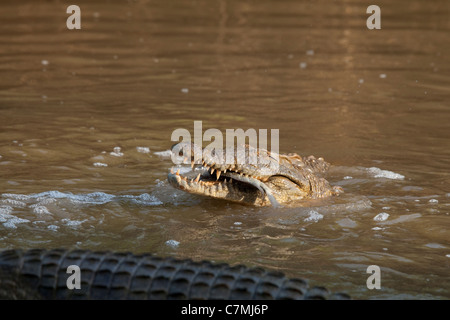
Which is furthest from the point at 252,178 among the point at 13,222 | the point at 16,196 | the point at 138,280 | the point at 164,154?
the point at 138,280

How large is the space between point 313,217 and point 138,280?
2.59m

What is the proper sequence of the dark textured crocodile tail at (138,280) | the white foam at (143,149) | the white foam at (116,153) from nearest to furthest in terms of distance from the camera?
the dark textured crocodile tail at (138,280) < the white foam at (116,153) < the white foam at (143,149)

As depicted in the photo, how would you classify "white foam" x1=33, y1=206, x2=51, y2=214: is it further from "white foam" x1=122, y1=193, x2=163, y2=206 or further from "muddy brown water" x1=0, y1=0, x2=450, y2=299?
"white foam" x1=122, y1=193, x2=163, y2=206

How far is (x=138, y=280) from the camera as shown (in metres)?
3.56

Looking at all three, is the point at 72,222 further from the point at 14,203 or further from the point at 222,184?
the point at 222,184

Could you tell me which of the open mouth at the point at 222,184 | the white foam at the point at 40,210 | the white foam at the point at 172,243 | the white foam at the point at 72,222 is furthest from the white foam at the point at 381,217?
the white foam at the point at 40,210

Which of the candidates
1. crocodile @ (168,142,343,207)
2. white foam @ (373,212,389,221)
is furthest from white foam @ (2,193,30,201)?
white foam @ (373,212,389,221)

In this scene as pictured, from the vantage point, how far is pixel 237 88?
1028 cm

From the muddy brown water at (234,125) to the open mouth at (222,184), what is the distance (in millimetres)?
190

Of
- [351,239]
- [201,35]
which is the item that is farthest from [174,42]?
[351,239]

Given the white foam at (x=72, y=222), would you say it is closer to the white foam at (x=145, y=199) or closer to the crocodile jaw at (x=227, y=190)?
the white foam at (x=145, y=199)

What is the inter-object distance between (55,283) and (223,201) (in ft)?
9.26

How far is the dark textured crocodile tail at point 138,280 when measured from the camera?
346 cm
